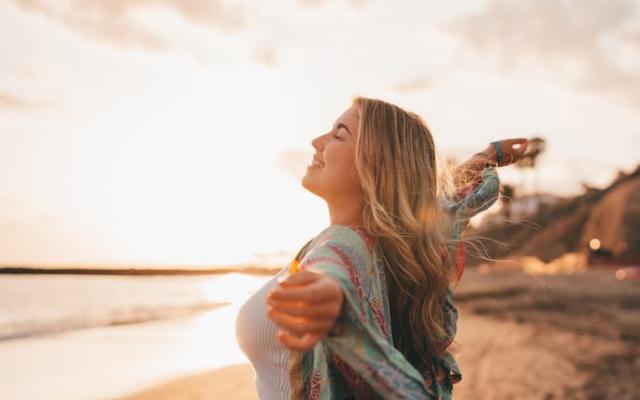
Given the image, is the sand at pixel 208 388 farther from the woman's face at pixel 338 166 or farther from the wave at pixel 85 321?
the wave at pixel 85 321

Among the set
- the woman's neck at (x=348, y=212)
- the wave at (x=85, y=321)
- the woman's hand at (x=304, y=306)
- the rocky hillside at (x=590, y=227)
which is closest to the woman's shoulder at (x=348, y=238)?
the woman's neck at (x=348, y=212)

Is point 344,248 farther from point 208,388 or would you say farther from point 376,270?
point 208,388

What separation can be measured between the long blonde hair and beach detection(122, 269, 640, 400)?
452 mm

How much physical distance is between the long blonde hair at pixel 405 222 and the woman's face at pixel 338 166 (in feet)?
0.22

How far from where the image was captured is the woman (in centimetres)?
156

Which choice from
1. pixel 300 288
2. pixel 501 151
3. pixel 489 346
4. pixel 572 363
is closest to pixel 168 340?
pixel 489 346

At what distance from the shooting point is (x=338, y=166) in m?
2.08

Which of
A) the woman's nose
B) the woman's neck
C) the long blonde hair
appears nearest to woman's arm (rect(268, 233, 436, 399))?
the long blonde hair

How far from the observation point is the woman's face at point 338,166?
2066mm

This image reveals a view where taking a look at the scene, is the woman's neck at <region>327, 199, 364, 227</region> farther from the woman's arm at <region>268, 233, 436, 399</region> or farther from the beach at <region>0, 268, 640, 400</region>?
the beach at <region>0, 268, 640, 400</region>

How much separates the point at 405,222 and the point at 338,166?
34cm

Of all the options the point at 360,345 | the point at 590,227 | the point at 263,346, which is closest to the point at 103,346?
the point at 263,346

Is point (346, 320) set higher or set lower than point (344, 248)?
lower

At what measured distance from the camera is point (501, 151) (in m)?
2.75
